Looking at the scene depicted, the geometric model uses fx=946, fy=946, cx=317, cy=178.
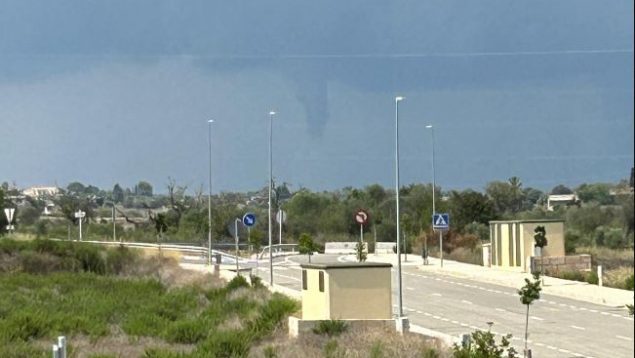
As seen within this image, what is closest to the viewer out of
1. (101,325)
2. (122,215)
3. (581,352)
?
(581,352)

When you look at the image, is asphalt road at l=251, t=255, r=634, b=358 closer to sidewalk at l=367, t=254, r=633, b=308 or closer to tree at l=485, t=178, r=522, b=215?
sidewalk at l=367, t=254, r=633, b=308

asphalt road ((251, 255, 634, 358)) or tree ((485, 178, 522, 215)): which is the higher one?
tree ((485, 178, 522, 215))

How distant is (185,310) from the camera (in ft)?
111

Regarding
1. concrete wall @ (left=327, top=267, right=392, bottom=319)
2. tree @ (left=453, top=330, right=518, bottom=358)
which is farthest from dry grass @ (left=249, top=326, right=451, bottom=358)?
tree @ (left=453, top=330, right=518, bottom=358)

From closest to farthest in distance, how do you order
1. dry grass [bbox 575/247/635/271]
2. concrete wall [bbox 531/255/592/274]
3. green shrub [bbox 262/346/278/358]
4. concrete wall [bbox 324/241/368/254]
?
dry grass [bbox 575/247/635/271], green shrub [bbox 262/346/278/358], concrete wall [bbox 531/255/592/274], concrete wall [bbox 324/241/368/254]

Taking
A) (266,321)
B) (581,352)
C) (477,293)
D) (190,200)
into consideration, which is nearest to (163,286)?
(477,293)

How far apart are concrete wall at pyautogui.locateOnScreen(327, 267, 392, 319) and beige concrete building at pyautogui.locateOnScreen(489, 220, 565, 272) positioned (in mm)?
19186

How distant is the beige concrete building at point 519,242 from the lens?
143 feet

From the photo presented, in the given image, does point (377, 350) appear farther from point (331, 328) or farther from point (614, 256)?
point (614, 256)

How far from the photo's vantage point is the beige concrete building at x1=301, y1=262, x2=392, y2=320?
23.5 m

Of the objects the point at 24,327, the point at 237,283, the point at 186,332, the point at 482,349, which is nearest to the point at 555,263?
the point at 237,283

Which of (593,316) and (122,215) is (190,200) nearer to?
(122,215)

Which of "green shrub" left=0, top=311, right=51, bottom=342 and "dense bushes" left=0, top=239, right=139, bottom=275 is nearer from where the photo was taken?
"green shrub" left=0, top=311, right=51, bottom=342

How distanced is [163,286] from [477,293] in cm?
1462
